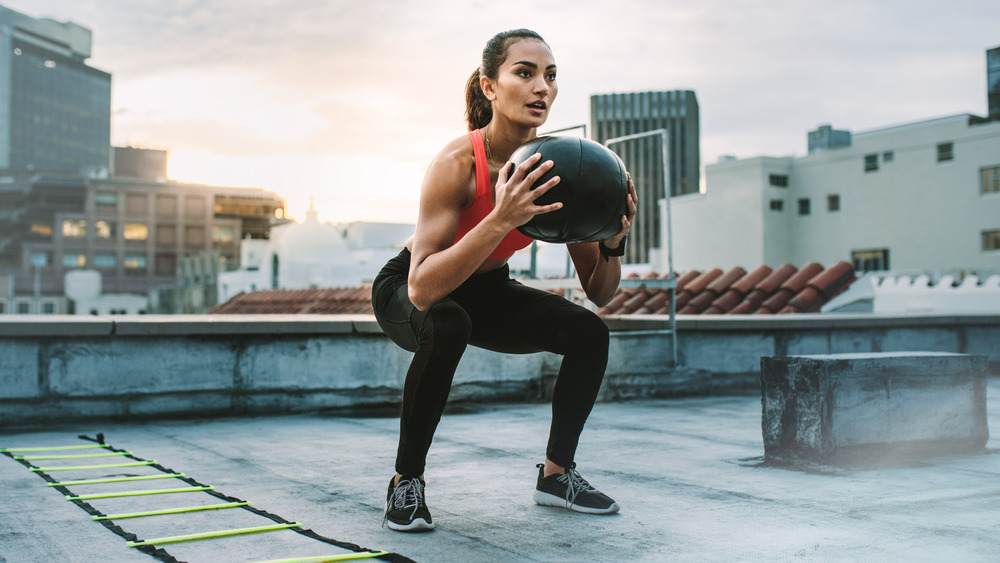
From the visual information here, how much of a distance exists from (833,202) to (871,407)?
169 feet

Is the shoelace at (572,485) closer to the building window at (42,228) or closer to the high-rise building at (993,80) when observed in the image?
the high-rise building at (993,80)

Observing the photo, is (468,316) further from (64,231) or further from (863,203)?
(64,231)

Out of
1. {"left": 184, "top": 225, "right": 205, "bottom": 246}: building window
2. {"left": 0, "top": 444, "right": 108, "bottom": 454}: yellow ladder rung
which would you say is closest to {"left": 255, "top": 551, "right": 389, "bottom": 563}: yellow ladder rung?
{"left": 0, "top": 444, "right": 108, "bottom": 454}: yellow ladder rung

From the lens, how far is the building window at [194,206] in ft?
315

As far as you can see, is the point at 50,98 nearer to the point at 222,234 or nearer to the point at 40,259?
the point at 40,259

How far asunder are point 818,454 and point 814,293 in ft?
26.9

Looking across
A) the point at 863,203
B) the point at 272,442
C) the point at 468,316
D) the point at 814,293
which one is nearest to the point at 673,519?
the point at 468,316

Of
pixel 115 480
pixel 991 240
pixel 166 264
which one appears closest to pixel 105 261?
pixel 166 264

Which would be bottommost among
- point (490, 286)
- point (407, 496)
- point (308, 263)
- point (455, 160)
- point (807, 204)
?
point (407, 496)

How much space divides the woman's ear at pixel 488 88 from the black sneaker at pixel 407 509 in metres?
1.36

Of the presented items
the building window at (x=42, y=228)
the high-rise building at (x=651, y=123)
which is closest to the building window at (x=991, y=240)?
the high-rise building at (x=651, y=123)

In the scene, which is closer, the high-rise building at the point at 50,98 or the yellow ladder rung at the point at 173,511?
the yellow ladder rung at the point at 173,511

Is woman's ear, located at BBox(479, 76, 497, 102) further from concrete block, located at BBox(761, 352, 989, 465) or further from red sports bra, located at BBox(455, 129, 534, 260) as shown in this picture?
concrete block, located at BBox(761, 352, 989, 465)

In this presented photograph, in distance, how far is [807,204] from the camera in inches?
2093
